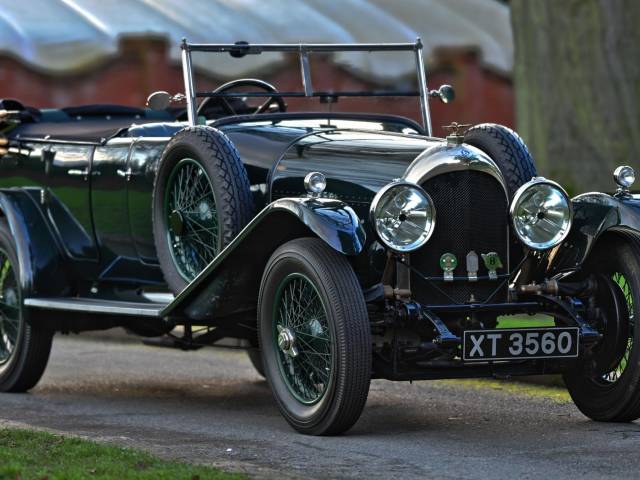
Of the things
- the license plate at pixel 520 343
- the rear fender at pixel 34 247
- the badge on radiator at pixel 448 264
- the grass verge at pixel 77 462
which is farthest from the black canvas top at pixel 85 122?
the license plate at pixel 520 343

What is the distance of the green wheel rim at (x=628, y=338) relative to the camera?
6981 mm

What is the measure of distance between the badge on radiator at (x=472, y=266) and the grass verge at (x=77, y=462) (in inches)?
67.5

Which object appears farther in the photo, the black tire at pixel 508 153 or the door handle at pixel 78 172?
the door handle at pixel 78 172

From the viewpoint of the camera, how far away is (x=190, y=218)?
780 cm

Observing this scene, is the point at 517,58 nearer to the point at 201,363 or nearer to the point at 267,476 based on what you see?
the point at 201,363

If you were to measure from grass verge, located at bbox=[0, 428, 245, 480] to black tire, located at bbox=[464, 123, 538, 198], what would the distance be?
2.29 metres

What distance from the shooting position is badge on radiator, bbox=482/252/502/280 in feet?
22.7

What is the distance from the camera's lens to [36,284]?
8547 millimetres

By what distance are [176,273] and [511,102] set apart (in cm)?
1935

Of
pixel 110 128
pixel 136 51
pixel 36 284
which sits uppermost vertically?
pixel 136 51

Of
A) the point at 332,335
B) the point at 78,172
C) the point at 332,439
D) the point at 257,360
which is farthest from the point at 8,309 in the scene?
the point at 332,335

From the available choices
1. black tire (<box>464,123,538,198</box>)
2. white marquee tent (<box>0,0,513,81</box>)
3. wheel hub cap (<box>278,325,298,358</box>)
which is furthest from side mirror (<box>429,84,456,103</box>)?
white marquee tent (<box>0,0,513,81</box>)

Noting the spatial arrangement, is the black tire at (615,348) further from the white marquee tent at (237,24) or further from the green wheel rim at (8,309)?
the white marquee tent at (237,24)

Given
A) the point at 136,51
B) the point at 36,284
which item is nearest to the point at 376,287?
the point at 36,284
